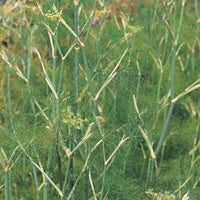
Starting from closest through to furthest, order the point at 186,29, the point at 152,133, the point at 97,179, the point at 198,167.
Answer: the point at 97,179
the point at 198,167
the point at 152,133
the point at 186,29

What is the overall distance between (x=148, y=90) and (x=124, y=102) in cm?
51

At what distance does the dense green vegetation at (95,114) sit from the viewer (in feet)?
5.36

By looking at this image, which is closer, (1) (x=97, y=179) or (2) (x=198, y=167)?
(1) (x=97, y=179)

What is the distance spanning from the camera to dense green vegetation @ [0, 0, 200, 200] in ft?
5.36

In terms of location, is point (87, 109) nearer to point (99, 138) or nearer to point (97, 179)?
point (99, 138)

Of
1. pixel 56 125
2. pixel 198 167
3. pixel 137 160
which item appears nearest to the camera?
pixel 56 125

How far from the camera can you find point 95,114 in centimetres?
166

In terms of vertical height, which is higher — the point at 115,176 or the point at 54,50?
the point at 54,50

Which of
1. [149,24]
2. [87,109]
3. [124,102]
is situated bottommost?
[124,102]

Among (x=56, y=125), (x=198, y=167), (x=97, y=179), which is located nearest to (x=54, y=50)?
(x=56, y=125)

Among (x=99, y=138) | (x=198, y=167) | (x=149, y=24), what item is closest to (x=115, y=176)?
(x=99, y=138)

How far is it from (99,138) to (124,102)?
60 cm

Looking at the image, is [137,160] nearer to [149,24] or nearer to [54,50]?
[149,24]

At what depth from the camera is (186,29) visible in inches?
119
